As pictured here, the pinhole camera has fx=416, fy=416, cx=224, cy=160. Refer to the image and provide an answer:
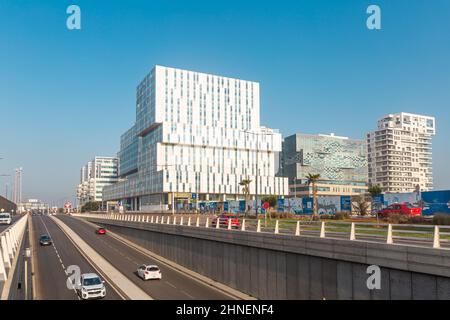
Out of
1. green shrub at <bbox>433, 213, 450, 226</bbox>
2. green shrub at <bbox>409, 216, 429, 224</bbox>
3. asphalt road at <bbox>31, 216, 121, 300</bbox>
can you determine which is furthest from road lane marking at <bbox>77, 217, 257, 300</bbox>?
green shrub at <bbox>409, 216, 429, 224</bbox>

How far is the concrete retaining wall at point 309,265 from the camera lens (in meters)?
16.2

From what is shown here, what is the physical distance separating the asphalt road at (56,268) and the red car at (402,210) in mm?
30385

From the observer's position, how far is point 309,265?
2334 centimetres

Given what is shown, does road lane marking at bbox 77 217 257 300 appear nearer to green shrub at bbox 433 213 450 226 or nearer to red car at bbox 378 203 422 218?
green shrub at bbox 433 213 450 226

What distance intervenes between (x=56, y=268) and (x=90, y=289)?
1433cm

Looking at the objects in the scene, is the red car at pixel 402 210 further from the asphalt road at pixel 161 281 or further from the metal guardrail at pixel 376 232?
the asphalt road at pixel 161 281

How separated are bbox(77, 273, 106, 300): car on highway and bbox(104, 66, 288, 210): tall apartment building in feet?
354

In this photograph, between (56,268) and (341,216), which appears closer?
(56,268)

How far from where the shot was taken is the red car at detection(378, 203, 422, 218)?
44.4m

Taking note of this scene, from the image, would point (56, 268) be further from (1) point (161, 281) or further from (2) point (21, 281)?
(1) point (161, 281)

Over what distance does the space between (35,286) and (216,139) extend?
124 m
